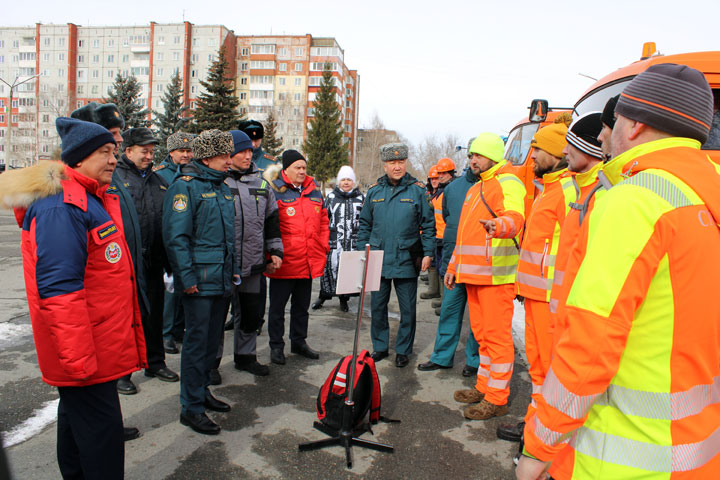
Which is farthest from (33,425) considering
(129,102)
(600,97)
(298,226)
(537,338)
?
(129,102)

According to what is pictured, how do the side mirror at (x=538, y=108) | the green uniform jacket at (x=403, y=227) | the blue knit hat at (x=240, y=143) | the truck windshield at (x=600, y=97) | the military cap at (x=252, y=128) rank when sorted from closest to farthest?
the blue knit hat at (x=240, y=143) → the truck windshield at (x=600, y=97) → the green uniform jacket at (x=403, y=227) → the military cap at (x=252, y=128) → the side mirror at (x=538, y=108)

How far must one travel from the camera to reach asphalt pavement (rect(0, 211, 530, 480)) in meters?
3.20

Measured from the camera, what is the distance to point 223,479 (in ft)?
9.97

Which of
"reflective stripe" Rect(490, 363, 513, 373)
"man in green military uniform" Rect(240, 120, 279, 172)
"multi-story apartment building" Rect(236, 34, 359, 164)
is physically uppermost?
"multi-story apartment building" Rect(236, 34, 359, 164)

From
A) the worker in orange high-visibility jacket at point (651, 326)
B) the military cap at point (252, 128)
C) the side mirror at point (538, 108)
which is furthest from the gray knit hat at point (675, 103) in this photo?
the side mirror at point (538, 108)

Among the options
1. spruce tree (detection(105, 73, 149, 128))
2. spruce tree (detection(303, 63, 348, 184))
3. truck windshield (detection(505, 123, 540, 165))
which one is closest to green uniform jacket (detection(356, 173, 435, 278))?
truck windshield (detection(505, 123, 540, 165))

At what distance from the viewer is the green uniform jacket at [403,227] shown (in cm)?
530

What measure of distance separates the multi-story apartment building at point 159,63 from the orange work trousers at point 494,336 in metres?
73.6

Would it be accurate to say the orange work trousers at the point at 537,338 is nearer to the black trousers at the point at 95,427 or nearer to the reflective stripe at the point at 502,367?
the reflective stripe at the point at 502,367

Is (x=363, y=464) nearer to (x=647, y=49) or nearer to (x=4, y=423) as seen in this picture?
(x=4, y=423)

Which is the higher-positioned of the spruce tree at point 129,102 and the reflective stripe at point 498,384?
the spruce tree at point 129,102

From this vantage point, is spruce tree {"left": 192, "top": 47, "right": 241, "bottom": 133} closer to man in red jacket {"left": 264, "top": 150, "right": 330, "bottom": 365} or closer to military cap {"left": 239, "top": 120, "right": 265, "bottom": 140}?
military cap {"left": 239, "top": 120, "right": 265, "bottom": 140}

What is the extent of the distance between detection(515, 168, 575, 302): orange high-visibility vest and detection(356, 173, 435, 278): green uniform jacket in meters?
1.90

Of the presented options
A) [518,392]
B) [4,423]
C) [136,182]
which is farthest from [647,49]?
[4,423]
